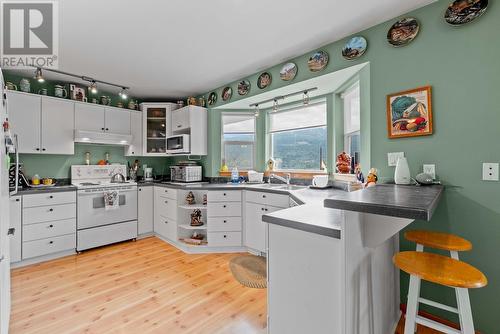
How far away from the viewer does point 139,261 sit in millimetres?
2869

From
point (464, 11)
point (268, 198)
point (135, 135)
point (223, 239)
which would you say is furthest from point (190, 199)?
point (464, 11)

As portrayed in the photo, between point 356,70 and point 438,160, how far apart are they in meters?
1.15

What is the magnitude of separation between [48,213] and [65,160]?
0.99 m

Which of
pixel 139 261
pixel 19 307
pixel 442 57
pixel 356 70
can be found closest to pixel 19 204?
pixel 19 307

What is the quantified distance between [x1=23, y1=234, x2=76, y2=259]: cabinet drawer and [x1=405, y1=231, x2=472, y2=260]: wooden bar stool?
3869 millimetres

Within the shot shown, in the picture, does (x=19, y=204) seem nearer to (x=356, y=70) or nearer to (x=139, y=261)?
(x=139, y=261)

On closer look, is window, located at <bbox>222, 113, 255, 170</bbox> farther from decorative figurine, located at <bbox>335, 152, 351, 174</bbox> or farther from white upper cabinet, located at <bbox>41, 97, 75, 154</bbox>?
white upper cabinet, located at <bbox>41, 97, 75, 154</bbox>

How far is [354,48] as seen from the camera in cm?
216

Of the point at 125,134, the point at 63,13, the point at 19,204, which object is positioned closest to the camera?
the point at 63,13

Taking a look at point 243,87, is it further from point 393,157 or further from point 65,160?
point 65,160

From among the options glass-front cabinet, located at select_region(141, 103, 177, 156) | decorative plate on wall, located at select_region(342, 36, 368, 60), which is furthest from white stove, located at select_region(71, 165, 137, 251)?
decorative plate on wall, located at select_region(342, 36, 368, 60)

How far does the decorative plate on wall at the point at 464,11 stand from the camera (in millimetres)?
1538

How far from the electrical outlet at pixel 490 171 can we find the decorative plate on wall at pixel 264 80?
7.41ft

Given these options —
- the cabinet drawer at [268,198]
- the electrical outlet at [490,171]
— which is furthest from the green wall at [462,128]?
the cabinet drawer at [268,198]
